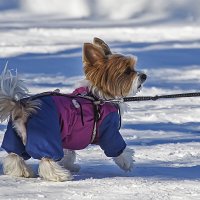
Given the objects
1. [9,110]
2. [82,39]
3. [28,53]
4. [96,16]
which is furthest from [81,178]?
[96,16]

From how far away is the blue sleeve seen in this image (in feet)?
18.1

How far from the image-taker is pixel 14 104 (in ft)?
16.9

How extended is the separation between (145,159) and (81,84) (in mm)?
920

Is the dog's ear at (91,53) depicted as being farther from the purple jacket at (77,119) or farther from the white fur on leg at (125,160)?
the white fur on leg at (125,160)

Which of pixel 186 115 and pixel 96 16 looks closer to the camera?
pixel 186 115

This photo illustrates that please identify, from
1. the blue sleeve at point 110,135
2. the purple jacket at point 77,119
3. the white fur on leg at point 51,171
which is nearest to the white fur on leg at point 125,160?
the blue sleeve at point 110,135

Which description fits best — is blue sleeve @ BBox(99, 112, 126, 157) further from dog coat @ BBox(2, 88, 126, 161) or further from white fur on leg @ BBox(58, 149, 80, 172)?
white fur on leg @ BBox(58, 149, 80, 172)

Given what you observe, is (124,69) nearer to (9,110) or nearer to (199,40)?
(9,110)

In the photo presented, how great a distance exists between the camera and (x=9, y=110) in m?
5.16

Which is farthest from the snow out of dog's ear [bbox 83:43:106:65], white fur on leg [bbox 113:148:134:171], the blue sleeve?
dog's ear [bbox 83:43:106:65]

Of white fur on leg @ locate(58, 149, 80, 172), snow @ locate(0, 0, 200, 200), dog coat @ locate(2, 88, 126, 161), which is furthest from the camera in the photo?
white fur on leg @ locate(58, 149, 80, 172)

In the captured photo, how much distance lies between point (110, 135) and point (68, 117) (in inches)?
14.9

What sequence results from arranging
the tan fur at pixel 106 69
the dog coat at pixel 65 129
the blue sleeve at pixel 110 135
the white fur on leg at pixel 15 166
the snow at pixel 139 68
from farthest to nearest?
the tan fur at pixel 106 69 < the blue sleeve at pixel 110 135 < the white fur on leg at pixel 15 166 < the dog coat at pixel 65 129 < the snow at pixel 139 68

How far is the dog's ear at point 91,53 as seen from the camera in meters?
5.60
